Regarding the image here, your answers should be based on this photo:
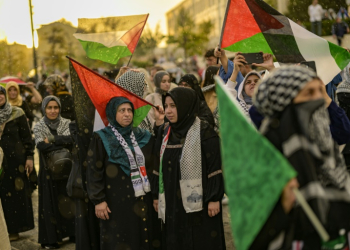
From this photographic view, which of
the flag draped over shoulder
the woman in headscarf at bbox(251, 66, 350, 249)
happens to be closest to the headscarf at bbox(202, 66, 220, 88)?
the woman in headscarf at bbox(251, 66, 350, 249)

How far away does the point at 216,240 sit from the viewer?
5.66 metres

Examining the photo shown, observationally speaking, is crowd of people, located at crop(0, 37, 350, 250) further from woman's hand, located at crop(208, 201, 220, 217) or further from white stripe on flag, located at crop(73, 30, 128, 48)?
white stripe on flag, located at crop(73, 30, 128, 48)

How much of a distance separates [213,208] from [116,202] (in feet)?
3.16

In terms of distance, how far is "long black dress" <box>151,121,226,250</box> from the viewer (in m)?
5.61

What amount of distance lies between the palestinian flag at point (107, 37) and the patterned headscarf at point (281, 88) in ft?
14.9

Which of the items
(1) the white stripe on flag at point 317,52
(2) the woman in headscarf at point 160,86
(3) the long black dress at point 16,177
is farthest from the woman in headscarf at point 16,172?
(1) the white stripe on flag at point 317,52

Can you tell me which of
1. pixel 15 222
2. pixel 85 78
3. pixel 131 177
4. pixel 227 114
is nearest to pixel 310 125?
pixel 227 114

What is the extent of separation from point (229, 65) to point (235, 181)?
4466 millimetres

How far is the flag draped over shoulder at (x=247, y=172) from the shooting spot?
9.63ft

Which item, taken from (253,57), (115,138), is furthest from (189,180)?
(253,57)

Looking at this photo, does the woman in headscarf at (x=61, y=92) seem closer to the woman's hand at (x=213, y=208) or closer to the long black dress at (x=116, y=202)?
the long black dress at (x=116, y=202)

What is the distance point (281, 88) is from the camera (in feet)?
11.3

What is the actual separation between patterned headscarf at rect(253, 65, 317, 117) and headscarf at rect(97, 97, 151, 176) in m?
2.53

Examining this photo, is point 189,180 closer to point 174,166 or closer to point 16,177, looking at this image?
point 174,166
